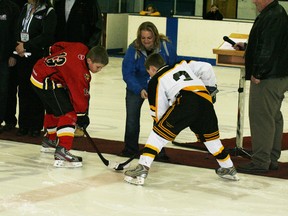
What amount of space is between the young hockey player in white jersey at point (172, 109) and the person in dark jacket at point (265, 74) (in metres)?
0.55

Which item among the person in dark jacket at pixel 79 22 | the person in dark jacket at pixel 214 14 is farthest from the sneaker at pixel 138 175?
the person in dark jacket at pixel 214 14

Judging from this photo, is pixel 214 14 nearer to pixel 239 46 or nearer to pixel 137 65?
pixel 239 46

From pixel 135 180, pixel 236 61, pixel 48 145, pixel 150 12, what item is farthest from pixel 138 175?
pixel 150 12

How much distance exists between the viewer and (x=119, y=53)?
1672cm

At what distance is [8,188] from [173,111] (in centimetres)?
122

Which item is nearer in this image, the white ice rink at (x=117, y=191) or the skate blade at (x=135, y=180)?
the white ice rink at (x=117, y=191)

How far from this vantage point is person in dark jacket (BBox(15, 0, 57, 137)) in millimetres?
7238

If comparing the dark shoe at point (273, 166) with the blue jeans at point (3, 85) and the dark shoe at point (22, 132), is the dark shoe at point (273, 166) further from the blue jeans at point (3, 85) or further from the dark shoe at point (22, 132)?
the blue jeans at point (3, 85)

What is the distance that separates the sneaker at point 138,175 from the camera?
5.68 m

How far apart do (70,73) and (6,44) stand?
1464mm

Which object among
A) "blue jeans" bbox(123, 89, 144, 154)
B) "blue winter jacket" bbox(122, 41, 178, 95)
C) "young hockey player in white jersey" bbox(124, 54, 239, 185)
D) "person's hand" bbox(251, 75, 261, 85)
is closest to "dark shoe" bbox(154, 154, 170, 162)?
"blue jeans" bbox(123, 89, 144, 154)

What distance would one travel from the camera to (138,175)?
5688 mm

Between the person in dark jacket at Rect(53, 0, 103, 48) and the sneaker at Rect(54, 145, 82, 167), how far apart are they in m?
1.45

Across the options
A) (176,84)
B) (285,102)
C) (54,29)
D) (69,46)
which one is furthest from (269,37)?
(285,102)
